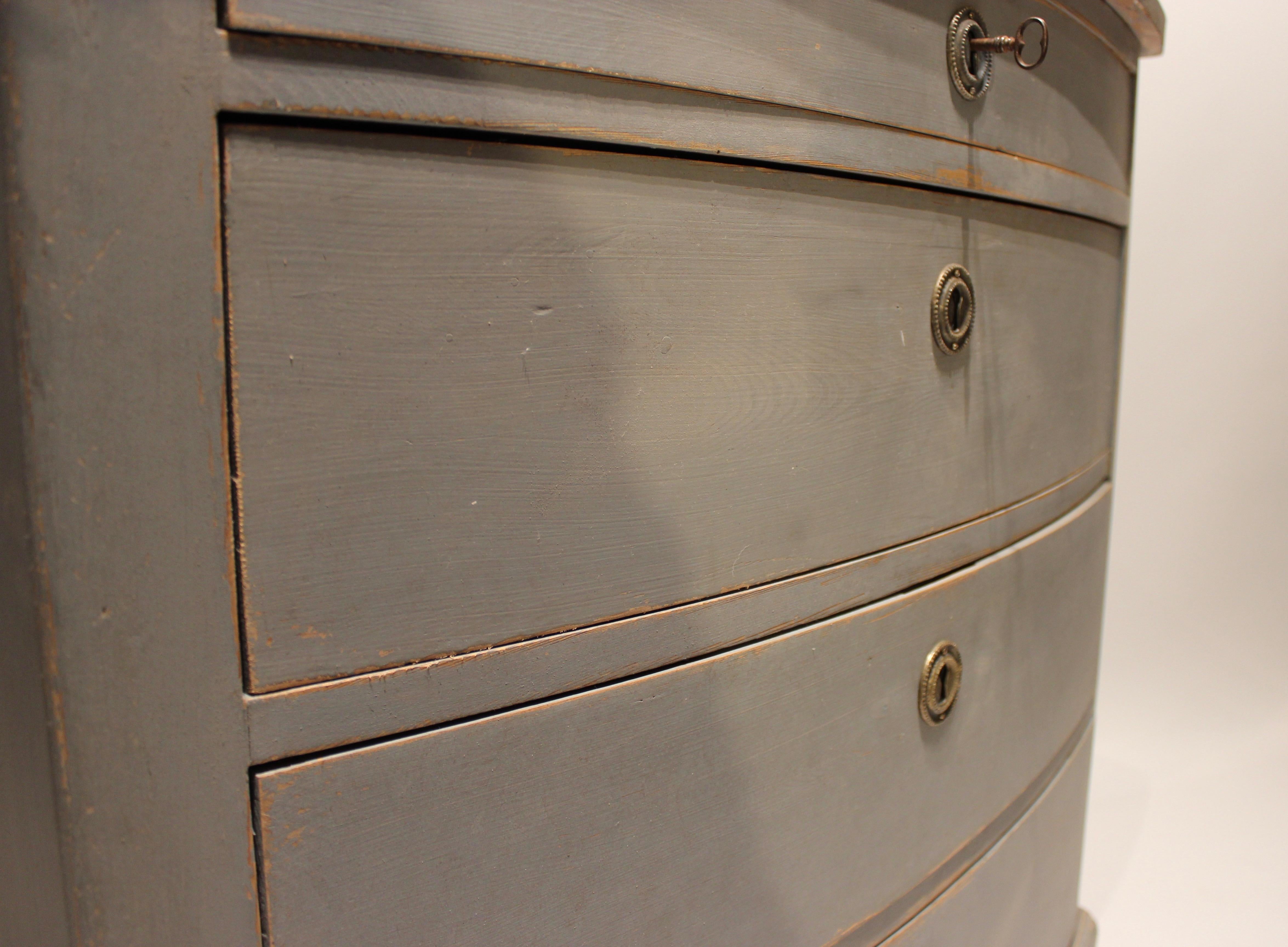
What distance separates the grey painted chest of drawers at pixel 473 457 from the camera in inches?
10.7

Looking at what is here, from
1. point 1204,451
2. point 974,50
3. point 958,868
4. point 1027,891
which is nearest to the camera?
point 974,50

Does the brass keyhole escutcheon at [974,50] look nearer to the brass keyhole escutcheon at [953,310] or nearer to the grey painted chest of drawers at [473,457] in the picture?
the grey painted chest of drawers at [473,457]

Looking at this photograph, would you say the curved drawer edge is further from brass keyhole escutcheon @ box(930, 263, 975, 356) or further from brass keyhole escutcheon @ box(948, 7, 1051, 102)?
brass keyhole escutcheon @ box(948, 7, 1051, 102)

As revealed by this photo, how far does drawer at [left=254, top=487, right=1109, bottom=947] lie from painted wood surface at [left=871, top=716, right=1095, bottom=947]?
0.08ft

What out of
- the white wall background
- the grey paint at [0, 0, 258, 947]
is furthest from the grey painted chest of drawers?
the white wall background

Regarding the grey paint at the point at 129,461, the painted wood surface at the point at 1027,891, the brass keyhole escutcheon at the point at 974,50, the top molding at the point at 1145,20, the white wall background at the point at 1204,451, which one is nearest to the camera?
the grey paint at the point at 129,461

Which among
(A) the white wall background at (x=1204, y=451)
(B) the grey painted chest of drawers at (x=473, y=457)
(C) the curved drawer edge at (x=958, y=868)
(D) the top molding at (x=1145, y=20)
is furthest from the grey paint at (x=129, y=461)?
(A) the white wall background at (x=1204, y=451)

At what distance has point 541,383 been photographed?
1.13ft

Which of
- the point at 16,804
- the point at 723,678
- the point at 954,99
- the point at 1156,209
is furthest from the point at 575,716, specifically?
the point at 1156,209

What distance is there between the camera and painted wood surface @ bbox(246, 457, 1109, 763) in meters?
0.31

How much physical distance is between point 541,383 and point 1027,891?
0.70 meters

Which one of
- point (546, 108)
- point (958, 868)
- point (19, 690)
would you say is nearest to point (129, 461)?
point (19, 690)

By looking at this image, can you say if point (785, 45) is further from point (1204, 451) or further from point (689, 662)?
point (1204, 451)

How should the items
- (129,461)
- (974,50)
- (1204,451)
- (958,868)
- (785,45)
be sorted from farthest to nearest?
1. (1204,451)
2. (958,868)
3. (974,50)
4. (785,45)
5. (129,461)
